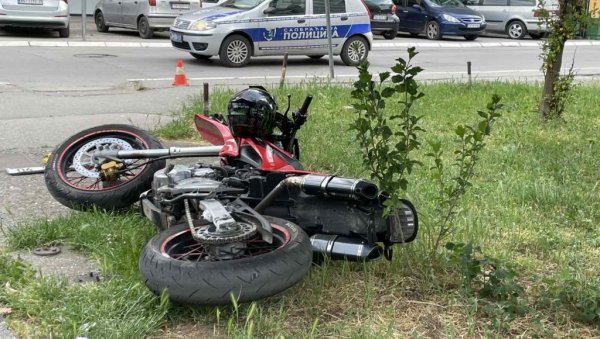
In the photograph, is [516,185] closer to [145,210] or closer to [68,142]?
[145,210]

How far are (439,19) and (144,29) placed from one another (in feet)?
36.1

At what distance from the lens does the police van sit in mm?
15445

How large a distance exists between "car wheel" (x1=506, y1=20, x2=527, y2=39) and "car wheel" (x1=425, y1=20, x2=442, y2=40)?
3.89 m

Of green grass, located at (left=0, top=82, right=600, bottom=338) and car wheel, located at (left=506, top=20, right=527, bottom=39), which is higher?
green grass, located at (left=0, top=82, right=600, bottom=338)

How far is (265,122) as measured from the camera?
4.48 m

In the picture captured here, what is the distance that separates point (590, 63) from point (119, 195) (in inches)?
697

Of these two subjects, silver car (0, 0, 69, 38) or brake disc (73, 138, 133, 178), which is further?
silver car (0, 0, 69, 38)

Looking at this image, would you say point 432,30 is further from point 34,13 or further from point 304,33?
point 34,13

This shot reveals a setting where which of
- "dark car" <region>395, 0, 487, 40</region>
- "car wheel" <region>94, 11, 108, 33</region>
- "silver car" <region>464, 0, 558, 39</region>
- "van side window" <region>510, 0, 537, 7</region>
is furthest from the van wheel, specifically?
"van side window" <region>510, 0, 537, 7</region>

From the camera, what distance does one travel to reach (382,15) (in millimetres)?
25000

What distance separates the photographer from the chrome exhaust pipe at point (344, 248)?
3793mm

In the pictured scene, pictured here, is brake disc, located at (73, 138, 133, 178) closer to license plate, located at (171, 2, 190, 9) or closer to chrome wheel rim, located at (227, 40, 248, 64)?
chrome wheel rim, located at (227, 40, 248, 64)

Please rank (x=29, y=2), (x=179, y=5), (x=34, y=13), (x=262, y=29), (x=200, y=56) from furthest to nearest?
(x=179, y=5)
(x=34, y=13)
(x=29, y=2)
(x=200, y=56)
(x=262, y=29)

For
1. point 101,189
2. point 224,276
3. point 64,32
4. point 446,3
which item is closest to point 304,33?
point 64,32
